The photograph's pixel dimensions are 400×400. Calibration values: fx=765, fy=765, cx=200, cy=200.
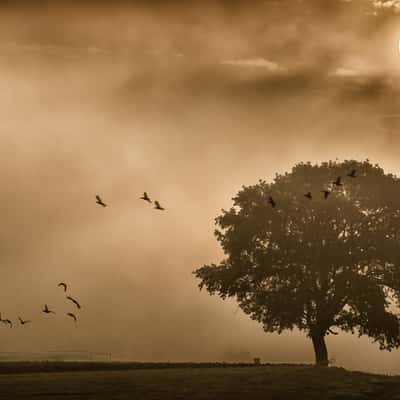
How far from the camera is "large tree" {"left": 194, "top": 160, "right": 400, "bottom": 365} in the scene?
64688 mm

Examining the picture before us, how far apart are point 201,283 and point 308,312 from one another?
10.2 meters

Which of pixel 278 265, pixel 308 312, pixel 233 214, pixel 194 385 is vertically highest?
pixel 233 214

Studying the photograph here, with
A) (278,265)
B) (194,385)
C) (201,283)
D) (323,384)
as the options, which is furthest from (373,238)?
(194,385)

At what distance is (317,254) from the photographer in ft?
215

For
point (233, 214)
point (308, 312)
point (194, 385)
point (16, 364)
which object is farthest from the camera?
point (233, 214)

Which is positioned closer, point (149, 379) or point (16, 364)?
point (149, 379)

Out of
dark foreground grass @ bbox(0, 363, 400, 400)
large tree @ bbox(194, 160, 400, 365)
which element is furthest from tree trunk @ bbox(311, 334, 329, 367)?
dark foreground grass @ bbox(0, 363, 400, 400)

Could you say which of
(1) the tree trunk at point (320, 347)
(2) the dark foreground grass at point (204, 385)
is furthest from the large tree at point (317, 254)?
(2) the dark foreground grass at point (204, 385)

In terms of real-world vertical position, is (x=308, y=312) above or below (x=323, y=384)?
above

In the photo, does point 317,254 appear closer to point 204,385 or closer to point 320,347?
point 320,347

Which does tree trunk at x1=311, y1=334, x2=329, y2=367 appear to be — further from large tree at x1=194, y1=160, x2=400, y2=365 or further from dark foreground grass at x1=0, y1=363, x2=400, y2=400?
dark foreground grass at x1=0, y1=363, x2=400, y2=400

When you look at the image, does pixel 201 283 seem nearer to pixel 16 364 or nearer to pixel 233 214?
pixel 233 214

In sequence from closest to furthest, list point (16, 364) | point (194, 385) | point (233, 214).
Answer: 1. point (194, 385)
2. point (16, 364)
3. point (233, 214)

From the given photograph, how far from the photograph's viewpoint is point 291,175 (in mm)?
70625
